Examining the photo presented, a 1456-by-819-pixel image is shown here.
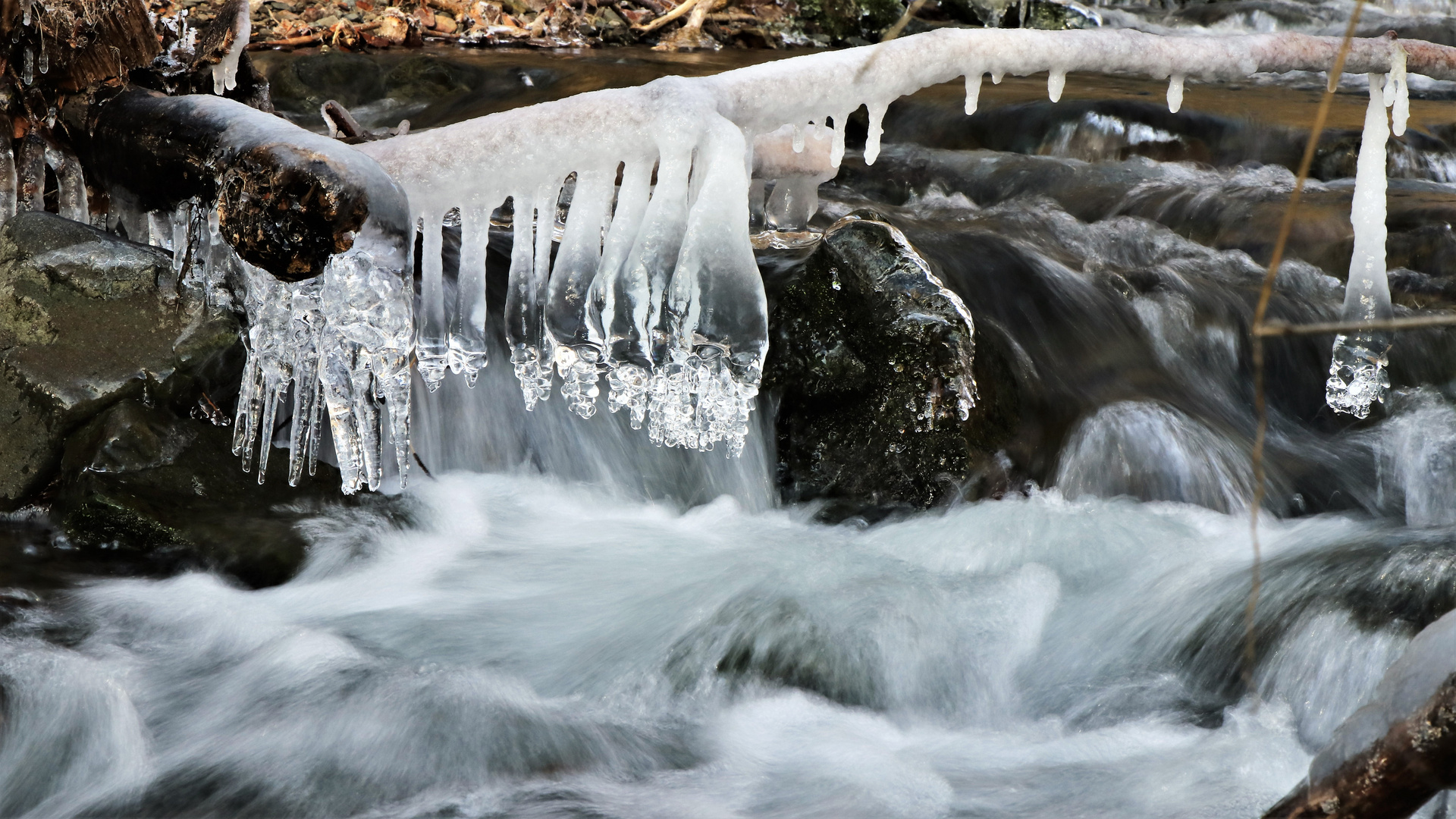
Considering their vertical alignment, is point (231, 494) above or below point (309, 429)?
below

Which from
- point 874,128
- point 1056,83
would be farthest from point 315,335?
point 1056,83

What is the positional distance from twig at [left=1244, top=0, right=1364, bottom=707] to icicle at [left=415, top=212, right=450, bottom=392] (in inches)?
69.3

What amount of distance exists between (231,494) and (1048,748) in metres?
2.55

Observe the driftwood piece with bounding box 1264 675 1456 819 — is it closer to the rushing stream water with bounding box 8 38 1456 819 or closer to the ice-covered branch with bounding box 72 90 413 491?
the rushing stream water with bounding box 8 38 1456 819

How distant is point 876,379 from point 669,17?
703cm

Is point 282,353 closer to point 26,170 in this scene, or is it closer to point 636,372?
point 636,372

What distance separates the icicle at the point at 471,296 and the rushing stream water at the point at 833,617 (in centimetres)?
88

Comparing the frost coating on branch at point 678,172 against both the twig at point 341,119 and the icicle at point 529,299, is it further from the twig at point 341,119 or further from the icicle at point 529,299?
the twig at point 341,119

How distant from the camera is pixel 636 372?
106 inches

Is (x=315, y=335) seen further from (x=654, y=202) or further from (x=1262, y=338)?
(x=1262, y=338)

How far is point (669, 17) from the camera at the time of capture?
33.3 feet

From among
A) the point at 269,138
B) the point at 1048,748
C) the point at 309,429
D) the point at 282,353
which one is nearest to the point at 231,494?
the point at 309,429

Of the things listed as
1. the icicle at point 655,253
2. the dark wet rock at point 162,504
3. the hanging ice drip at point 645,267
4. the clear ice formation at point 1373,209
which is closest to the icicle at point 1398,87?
the clear ice formation at point 1373,209

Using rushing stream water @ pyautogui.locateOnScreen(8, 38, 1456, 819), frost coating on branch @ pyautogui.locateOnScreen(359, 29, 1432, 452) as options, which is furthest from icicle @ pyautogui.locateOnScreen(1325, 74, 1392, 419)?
rushing stream water @ pyautogui.locateOnScreen(8, 38, 1456, 819)
